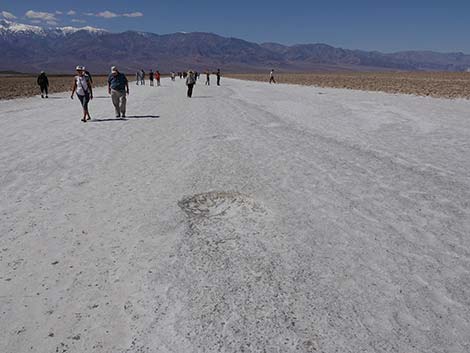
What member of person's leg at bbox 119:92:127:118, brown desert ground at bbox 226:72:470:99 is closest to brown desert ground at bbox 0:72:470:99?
→ brown desert ground at bbox 226:72:470:99

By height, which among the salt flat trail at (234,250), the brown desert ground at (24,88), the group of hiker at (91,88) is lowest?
the brown desert ground at (24,88)

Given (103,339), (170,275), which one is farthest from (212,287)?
(103,339)

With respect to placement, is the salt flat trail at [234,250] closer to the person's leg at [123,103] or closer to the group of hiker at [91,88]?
the group of hiker at [91,88]

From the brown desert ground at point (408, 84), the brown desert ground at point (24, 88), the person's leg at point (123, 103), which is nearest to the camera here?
the person's leg at point (123, 103)

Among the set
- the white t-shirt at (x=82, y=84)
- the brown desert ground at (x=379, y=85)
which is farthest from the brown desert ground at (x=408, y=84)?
the white t-shirt at (x=82, y=84)

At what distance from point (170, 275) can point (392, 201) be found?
12.4ft

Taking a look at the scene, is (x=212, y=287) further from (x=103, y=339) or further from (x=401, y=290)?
(x=401, y=290)

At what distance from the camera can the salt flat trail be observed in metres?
3.07

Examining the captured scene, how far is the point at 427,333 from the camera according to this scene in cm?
308

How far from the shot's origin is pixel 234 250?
4.30m

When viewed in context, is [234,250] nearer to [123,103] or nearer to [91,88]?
[123,103]

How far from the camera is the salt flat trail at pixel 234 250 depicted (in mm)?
3068

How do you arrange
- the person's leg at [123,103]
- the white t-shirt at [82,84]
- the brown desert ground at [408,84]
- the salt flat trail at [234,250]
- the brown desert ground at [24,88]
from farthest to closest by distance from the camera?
1. the brown desert ground at [408,84]
2. the brown desert ground at [24,88]
3. the person's leg at [123,103]
4. the white t-shirt at [82,84]
5. the salt flat trail at [234,250]

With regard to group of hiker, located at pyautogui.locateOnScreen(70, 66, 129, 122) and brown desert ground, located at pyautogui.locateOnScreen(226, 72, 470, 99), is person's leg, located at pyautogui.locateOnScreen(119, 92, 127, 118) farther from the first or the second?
brown desert ground, located at pyautogui.locateOnScreen(226, 72, 470, 99)
